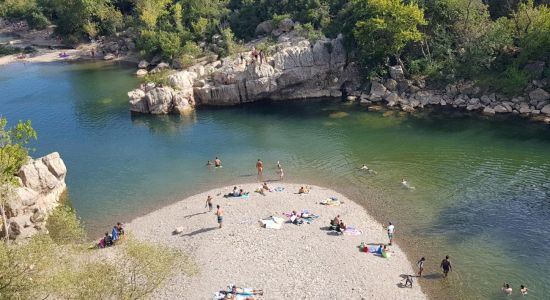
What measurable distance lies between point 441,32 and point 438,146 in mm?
27269

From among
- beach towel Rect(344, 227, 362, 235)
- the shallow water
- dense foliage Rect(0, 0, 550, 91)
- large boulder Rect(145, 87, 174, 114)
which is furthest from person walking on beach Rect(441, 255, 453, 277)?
large boulder Rect(145, 87, 174, 114)

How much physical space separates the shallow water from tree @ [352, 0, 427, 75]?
34.6 ft

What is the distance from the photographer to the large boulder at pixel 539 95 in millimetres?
70562

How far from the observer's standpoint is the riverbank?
120ft

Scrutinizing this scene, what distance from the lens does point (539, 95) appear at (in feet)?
233

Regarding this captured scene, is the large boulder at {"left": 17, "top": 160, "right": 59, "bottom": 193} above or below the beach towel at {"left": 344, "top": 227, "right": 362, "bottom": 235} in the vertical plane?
above

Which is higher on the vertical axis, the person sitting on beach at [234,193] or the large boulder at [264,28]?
the large boulder at [264,28]

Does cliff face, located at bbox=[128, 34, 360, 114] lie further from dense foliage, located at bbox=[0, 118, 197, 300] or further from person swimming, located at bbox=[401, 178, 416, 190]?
dense foliage, located at bbox=[0, 118, 197, 300]

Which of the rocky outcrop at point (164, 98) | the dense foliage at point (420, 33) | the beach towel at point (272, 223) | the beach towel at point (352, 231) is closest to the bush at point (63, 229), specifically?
the beach towel at point (272, 223)

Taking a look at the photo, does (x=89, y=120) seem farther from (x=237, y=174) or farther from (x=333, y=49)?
(x=333, y=49)

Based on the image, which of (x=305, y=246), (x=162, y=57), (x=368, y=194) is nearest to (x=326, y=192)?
(x=368, y=194)

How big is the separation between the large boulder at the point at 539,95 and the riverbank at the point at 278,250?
1564 inches

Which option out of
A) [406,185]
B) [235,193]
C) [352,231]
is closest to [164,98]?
[235,193]

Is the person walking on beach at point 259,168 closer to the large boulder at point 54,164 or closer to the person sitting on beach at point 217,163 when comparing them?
the person sitting on beach at point 217,163
